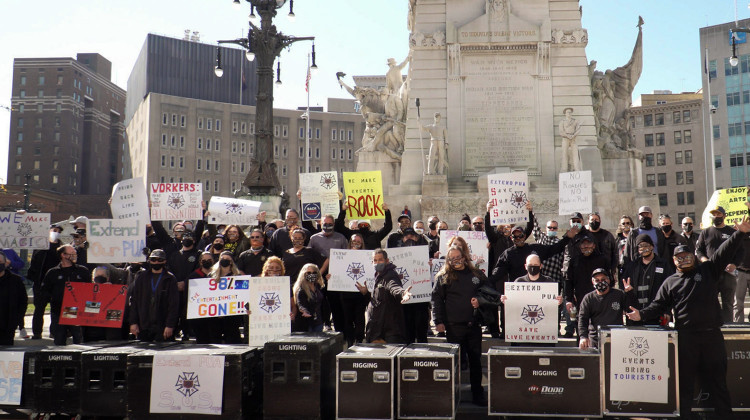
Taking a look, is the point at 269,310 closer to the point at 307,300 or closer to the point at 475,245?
the point at 307,300

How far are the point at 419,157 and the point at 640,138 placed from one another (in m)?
73.2

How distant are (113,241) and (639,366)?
8441 mm

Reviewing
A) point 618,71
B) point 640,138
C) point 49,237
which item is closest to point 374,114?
point 618,71

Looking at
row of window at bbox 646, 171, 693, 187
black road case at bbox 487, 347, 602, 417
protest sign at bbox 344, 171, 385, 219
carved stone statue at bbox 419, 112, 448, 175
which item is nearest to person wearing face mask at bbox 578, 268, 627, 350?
black road case at bbox 487, 347, 602, 417

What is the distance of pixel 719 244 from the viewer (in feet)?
40.2

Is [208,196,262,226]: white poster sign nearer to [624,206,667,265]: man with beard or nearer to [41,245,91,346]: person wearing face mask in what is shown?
[41,245,91,346]: person wearing face mask

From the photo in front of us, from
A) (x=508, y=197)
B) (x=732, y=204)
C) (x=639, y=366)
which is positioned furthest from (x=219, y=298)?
(x=732, y=204)

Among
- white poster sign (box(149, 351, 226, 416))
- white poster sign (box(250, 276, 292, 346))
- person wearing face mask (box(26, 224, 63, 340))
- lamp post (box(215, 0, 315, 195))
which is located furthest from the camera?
lamp post (box(215, 0, 315, 195))

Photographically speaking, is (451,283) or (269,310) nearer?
(451,283)

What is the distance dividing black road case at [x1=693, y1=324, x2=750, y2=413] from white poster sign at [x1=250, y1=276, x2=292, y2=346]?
5526 millimetres

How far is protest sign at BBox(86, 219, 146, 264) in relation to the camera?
38.8ft

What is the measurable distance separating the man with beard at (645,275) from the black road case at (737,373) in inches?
38.9

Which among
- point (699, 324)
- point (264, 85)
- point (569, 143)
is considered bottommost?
point (699, 324)

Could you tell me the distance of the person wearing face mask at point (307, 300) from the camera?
1037 centimetres
